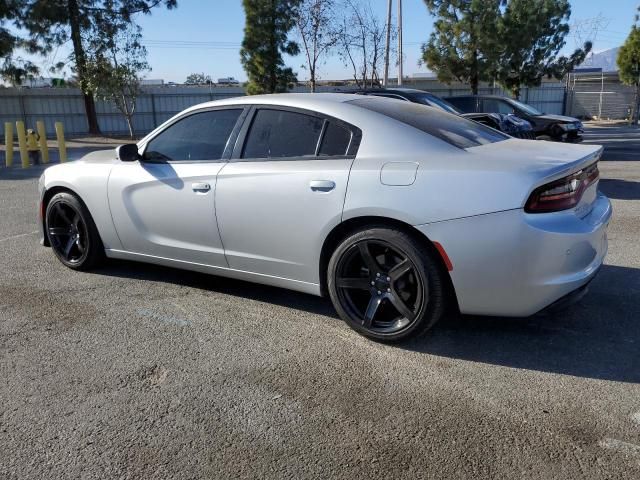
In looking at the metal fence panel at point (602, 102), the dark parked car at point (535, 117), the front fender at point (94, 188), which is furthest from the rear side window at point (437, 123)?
the metal fence panel at point (602, 102)

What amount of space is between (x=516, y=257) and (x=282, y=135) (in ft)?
5.95

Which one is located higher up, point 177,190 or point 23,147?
point 177,190

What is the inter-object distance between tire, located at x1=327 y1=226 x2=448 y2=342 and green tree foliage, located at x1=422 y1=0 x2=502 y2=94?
82.3ft

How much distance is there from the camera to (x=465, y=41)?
27094mm

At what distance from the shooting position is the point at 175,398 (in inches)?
125

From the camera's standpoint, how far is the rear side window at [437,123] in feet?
12.8

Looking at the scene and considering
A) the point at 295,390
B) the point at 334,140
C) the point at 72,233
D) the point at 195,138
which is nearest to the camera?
the point at 295,390

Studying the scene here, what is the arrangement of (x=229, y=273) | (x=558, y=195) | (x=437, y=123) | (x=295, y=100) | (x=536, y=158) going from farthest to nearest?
(x=229, y=273)
(x=295, y=100)
(x=437, y=123)
(x=536, y=158)
(x=558, y=195)

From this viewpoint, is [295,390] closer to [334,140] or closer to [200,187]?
[334,140]

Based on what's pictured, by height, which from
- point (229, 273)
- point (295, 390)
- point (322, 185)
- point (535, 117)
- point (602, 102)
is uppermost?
point (322, 185)

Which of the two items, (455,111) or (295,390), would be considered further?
(455,111)

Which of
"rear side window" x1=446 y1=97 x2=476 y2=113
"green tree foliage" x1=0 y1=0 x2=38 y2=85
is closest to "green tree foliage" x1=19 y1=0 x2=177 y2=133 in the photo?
"green tree foliage" x1=0 y1=0 x2=38 y2=85

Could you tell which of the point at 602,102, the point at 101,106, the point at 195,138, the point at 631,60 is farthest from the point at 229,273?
the point at 602,102

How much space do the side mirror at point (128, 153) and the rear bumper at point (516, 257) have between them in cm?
255
